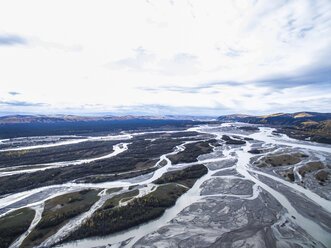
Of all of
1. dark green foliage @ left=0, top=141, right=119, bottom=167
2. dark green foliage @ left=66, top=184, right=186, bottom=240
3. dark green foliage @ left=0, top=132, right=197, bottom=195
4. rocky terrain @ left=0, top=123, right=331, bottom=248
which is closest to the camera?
rocky terrain @ left=0, top=123, right=331, bottom=248

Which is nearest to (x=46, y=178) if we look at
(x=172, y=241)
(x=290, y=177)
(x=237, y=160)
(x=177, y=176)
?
(x=177, y=176)

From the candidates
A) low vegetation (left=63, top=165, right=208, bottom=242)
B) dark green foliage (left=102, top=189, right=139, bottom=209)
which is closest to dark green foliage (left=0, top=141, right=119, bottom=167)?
dark green foliage (left=102, top=189, right=139, bottom=209)

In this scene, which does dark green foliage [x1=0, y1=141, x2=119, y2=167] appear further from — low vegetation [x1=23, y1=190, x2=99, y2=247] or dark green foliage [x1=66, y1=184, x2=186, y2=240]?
dark green foliage [x1=66, y1=184, x2=186, y2=240]

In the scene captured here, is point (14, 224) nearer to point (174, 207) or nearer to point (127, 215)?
point (127, 215)

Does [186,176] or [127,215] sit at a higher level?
[186,176]

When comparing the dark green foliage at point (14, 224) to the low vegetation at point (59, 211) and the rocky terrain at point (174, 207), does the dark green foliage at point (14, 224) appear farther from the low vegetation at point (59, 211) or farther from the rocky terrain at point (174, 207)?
the low vegetation at point (59, 211)

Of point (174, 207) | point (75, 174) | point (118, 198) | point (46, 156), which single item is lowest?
point (46, 156)

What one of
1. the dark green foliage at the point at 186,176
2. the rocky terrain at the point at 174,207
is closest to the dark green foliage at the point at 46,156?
the rocky terrain at the point at 174,207

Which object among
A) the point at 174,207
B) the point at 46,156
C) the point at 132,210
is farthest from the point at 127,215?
the point at 46,156

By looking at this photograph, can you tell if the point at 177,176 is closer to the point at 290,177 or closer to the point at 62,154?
the point at 290,177
